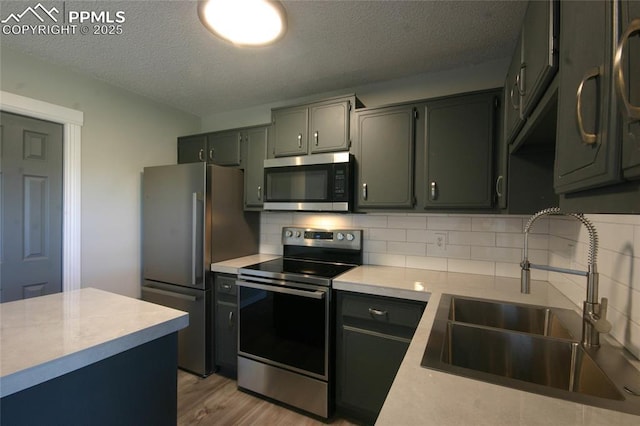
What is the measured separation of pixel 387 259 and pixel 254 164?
1450mm

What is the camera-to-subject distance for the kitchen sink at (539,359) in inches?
29.4

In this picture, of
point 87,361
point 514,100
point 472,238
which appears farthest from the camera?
point 472,238

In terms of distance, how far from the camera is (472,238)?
6.71 ft

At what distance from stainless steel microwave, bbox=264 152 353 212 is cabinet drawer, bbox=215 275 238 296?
0.65 meters

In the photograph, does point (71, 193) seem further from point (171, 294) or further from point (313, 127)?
point (313, 127)

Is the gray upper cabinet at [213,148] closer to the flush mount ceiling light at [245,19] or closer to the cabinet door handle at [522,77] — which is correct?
the flush mount ceiling light at [245,19]

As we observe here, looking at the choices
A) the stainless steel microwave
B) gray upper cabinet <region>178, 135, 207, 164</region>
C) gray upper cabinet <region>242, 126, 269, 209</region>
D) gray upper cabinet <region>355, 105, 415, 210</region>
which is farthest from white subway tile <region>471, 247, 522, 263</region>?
gray upper cabinet <region>178, 135, 207, 164</region>

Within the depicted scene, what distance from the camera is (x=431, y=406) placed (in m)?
0.67

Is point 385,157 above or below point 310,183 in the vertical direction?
above

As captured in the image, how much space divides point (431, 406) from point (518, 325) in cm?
102

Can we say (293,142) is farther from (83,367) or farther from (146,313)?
(83,367)

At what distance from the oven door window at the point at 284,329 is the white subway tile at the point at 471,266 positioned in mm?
1025

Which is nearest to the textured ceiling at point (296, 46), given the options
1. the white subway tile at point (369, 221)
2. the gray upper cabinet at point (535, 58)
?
the gray upper cabinet at point (535, 58)

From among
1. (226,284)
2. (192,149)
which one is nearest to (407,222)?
(226,284)
